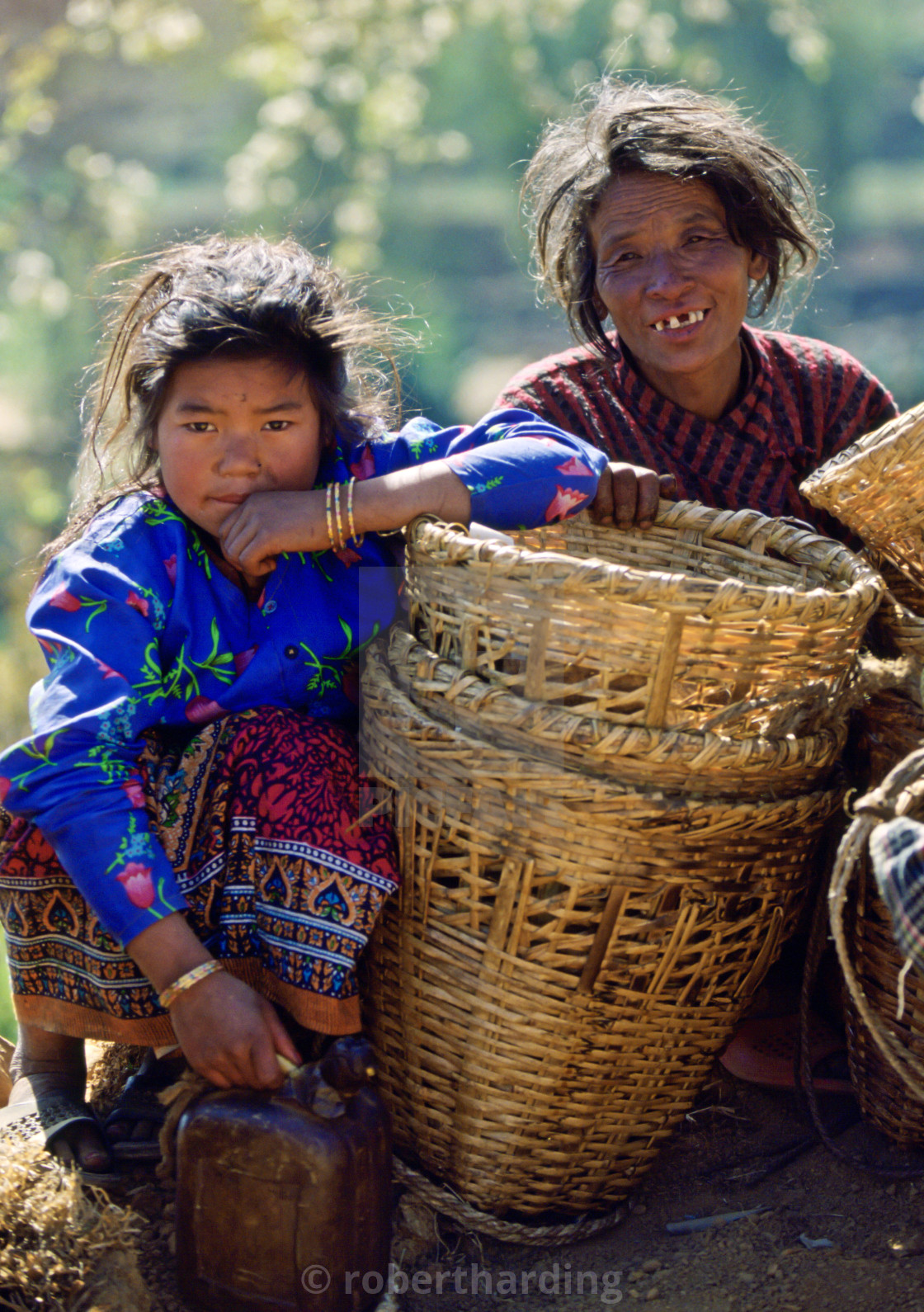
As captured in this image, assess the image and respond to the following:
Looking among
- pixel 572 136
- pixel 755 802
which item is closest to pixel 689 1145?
pixel 755 802

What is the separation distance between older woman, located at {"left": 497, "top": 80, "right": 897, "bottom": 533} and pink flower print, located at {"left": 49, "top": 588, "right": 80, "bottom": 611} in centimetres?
104

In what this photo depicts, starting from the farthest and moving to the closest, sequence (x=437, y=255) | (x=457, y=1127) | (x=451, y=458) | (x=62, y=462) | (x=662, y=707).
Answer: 1. (x=437, y=255)
2. (x=62, y=462)
3. (x=451, y=458)
4. (x=457, y=1127)
5. (x=662, y=707)

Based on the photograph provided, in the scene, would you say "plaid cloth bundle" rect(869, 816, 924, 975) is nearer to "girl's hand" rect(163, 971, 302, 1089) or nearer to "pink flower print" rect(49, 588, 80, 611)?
"girl's hand" rect(163, 971, 302, 1089)

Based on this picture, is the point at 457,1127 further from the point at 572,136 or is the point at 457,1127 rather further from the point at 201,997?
the point at 572,136

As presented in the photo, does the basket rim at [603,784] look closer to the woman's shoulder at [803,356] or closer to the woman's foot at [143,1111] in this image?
the woman's foot at [143,1111]

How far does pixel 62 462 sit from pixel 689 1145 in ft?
19.7

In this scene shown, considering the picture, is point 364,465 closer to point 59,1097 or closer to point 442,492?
point 442,492

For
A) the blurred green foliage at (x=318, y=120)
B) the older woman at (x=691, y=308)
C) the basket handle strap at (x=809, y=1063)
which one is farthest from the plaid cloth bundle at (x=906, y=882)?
the blurred green foliage at (x=318, y=120)

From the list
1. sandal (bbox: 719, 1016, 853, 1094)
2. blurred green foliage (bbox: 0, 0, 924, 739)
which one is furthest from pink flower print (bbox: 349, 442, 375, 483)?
blurred green foliage (bbox: 0, 0, 924, 739)

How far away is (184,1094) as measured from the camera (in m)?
1.51

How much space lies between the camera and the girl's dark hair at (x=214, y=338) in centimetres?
174

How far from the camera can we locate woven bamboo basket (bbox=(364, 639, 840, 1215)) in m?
1.47

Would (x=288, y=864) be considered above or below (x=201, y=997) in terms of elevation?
above

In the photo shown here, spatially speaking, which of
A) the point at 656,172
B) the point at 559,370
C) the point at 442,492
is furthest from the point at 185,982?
the point at 656,172
